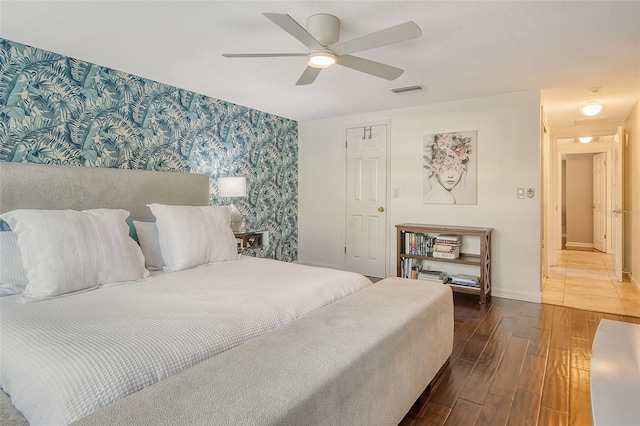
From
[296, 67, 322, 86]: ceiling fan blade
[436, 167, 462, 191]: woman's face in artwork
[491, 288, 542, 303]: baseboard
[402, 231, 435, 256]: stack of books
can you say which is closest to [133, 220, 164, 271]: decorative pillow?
[296, 67, 322, 86]: ceiling fan blade

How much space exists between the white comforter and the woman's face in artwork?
250 cm

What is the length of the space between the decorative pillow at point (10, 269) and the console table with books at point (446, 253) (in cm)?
353

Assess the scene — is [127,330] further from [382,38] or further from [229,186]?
[229,186]

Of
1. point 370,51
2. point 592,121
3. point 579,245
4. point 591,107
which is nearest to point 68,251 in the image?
point 370,51

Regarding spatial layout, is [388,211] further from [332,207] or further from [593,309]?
[593,309]

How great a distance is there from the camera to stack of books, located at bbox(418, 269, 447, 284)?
13.8 feet

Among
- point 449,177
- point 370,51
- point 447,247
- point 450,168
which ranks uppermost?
point 370,51

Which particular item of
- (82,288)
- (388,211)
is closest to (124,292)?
(82,288)

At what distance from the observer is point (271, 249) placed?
5.11 metres

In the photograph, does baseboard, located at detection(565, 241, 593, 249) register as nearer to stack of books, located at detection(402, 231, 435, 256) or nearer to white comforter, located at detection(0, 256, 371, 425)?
stack of books, located at detection(402, 231, 435, 256)

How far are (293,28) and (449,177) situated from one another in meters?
2.99

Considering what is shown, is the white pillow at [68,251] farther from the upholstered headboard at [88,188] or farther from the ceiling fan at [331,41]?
the ceiling fan at [331,41]

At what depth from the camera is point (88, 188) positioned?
2.79 meters

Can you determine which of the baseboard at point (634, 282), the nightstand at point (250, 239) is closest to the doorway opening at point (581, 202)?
the baseboard at point (634, 282)
